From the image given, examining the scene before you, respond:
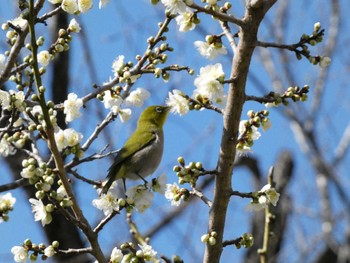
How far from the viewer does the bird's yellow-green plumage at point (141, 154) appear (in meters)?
3.79

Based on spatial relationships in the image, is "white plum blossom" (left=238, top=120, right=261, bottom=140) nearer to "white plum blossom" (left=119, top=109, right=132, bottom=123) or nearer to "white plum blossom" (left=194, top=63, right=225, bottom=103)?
"white plum blossom" (left=194, top=63, right=225, bottom=103)

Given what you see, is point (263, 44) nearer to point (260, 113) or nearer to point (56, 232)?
point (260, 113)

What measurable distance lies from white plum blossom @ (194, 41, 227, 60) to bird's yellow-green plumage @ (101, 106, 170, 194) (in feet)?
2.66

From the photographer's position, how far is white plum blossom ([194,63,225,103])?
2.91 metres

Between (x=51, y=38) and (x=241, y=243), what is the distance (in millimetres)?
5126

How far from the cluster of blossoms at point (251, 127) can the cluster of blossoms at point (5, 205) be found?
987mm

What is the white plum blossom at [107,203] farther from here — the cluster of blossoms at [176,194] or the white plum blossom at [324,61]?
the white plum blossom at [324,61]

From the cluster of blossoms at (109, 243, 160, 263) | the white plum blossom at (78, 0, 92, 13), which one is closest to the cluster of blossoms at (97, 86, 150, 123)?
the white plum blossom at (78, 0, 92, 13)

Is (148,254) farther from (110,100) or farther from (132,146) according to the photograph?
(132,146)

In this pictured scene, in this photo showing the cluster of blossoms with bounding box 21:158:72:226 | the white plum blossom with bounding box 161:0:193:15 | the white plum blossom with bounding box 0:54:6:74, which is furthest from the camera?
the white plum blossom with bounding box 0:54:6:74

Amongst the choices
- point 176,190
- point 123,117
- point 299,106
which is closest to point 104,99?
point 123,117

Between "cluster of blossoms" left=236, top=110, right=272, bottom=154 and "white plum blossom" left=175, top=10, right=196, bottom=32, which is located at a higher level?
"white plum blossom" left=175, top=10, right=196, bottom=32

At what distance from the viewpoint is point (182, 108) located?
3.07 metres

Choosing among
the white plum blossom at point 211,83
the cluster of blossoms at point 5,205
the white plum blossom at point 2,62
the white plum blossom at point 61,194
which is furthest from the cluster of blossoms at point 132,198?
the white plum blossom at point 2,62
